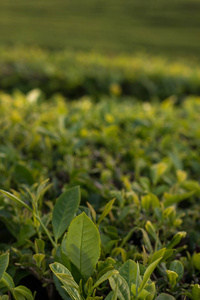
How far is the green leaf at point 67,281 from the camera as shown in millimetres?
779

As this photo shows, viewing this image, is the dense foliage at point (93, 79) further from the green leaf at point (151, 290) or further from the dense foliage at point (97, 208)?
the green leaf at point (151, 290)

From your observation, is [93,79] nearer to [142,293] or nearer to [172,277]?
[172,277]

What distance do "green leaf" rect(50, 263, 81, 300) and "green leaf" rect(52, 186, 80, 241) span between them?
18 cm

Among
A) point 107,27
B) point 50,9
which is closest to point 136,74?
point 107,27

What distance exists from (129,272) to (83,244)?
153 millimetres

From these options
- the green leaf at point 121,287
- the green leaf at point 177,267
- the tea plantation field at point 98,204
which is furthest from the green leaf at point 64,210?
the green leaf at point 177,267

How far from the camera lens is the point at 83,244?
2.83 feet

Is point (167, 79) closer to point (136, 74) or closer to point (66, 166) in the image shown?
point (136, 74)

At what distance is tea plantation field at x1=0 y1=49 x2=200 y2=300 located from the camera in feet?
2.88

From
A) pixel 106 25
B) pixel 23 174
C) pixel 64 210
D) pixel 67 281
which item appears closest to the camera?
pixel 67 281

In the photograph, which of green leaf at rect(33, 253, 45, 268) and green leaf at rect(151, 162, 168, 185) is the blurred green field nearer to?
green leaf at rect(151, 162, 168, 185)

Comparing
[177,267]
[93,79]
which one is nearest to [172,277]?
[177,267]

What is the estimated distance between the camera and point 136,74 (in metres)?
6.10

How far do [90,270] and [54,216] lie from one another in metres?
0.22
